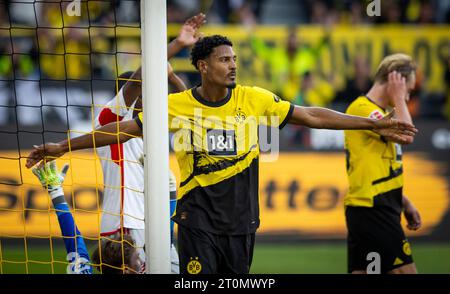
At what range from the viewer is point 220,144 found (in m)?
5.36

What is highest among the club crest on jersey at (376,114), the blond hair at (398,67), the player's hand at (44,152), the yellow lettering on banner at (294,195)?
the blond hair at (398,67)

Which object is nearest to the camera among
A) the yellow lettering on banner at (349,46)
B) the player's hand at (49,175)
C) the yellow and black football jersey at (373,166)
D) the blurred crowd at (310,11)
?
the player's hand at (49,175)

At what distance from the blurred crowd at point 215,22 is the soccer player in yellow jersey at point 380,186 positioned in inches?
188

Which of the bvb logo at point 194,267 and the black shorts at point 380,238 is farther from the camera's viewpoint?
the black shorts at point 380,238

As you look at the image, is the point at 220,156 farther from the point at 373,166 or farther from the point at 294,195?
the point at 294,195

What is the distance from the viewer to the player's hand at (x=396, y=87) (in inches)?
245

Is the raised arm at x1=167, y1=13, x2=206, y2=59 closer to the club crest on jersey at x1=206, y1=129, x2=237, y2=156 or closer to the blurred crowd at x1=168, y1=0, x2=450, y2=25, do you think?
the club crest on jersey at x1=206, y1=129, x2=237, y2=156

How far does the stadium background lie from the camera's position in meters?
9.91

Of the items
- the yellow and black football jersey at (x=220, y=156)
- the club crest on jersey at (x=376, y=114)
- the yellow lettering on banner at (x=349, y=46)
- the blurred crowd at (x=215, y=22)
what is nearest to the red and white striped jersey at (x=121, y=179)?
the yellow and black football jersey at (x=220, y=156)

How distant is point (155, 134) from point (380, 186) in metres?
2.12

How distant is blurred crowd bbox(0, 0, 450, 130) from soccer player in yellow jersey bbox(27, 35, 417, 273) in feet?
18.8

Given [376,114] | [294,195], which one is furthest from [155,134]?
[294,195]

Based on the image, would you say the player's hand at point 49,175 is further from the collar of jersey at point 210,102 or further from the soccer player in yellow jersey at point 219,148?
the collar of jersey at point 210,102

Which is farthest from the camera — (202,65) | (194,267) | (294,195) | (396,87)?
(294,195)
